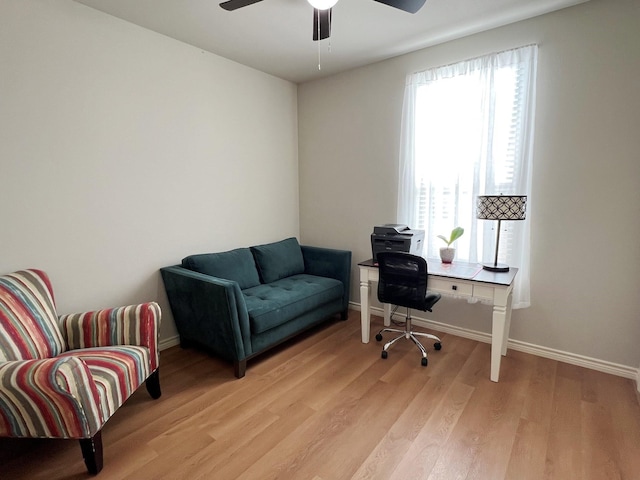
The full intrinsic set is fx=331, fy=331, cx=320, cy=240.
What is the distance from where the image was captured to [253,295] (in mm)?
2883

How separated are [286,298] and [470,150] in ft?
6.61

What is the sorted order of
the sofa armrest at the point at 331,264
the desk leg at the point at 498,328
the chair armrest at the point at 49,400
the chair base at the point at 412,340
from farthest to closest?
the sofa armrest at the point at 331,264 → the chair base at the point at 412,340 → the desk leg at the point at 498,328 → the chair armrest at the point at 49,400

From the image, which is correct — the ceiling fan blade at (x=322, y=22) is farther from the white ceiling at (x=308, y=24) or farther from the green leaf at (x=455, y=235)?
the green leaf at (x=455, y=235)

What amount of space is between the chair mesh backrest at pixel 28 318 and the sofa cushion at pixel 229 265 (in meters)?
0.99

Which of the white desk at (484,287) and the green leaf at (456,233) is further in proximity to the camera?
the green leaf at (456,233)

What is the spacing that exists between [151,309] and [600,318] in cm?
318

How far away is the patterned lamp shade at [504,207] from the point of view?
2.40 m

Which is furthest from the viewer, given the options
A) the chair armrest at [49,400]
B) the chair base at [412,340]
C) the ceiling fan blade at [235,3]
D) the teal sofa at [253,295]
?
the chair base at [412,340]

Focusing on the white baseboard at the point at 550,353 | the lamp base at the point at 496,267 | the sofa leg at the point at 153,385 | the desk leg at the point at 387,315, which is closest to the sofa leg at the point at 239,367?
the sofa leg at the point at 153,385

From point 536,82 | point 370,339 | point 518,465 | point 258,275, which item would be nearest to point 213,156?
point 258,275

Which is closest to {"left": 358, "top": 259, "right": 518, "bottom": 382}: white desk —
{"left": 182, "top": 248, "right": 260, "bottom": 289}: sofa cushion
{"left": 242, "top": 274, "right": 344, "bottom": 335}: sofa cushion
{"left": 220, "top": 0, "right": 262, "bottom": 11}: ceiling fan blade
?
{"left": 242, "top": 274, "right": 344, "bottom": 335}: sofa cushion

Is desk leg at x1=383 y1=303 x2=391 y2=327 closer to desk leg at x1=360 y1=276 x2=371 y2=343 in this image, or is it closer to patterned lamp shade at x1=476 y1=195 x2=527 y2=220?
desk leg at x1=360 y1=276 x2=371 y2=343

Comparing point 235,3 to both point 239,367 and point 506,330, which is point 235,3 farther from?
point 506,330

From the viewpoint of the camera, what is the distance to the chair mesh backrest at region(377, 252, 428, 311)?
8.32ft
